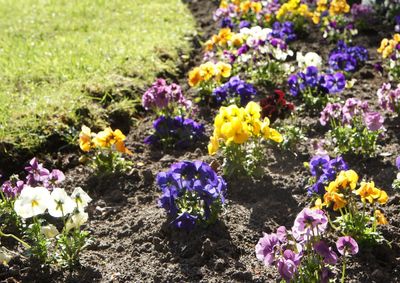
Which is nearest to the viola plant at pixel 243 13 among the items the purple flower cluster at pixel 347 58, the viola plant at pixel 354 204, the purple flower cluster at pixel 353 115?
the purple flower cluster at pixel 347 58

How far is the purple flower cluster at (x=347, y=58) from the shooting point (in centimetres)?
607

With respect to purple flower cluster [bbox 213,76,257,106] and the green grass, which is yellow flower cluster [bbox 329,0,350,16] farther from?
purple flower cluster [bbox 213,76,257,106]

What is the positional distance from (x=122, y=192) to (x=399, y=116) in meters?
2.31

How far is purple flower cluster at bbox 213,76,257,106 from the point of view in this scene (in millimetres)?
5379

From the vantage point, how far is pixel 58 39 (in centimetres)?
794

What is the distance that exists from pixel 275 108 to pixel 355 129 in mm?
588

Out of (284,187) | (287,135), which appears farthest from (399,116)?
(284,187)

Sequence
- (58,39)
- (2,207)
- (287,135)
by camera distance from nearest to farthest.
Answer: (2,207) → (287,135) → (58,39)

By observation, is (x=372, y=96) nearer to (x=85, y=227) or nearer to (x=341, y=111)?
(x=341, y=111)

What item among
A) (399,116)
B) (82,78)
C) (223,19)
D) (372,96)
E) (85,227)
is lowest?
(85,227)

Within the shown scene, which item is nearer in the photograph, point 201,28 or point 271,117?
point 271,117

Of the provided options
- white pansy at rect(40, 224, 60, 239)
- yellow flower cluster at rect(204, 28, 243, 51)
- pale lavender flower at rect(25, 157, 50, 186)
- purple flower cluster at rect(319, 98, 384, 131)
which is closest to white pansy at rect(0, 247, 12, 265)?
white pansy at rect(40, 224, 60, 239)

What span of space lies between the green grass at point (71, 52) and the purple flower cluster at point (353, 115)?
2.04 metres

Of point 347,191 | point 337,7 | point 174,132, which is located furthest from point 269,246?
point 337,7
